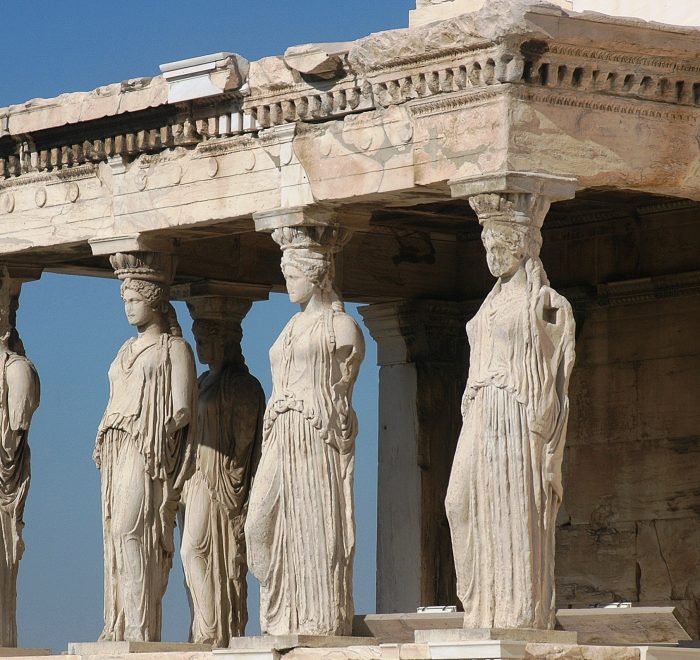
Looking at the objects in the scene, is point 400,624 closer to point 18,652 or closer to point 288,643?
point 288,643

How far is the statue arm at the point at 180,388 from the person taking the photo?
17.9m

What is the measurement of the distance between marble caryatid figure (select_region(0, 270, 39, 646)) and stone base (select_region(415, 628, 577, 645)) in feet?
17.0

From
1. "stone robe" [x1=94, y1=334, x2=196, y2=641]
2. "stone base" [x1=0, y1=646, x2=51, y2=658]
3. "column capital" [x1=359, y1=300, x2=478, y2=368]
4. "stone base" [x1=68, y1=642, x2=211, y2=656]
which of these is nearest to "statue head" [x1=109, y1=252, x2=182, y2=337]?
"stone robe" [x1=94, y1=334, x2=196, y2=641]

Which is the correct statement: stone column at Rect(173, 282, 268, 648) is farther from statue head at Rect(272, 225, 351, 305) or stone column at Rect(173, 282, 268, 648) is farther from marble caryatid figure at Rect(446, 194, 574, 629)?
marble caryatid figure at Rect(446, 194, 574, 629)

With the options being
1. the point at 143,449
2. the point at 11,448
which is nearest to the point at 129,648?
the point at 143,449

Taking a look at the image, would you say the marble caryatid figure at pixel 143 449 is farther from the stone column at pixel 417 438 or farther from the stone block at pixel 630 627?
the stone column at pixel 417 438

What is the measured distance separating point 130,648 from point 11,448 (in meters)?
2.60

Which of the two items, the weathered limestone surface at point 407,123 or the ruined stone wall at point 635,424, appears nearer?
the weathered limestone surface at point 407,123

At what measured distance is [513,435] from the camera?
15.2 meters

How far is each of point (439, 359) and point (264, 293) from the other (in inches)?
74.6

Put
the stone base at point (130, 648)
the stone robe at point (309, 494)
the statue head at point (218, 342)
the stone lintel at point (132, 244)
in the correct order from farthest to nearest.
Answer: the statue head at point (218, 342) → the stone lintel at point (132, 244) → the stone base at point (130, 648) → the stone robe at point (309, 494)

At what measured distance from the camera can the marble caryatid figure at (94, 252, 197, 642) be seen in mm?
17781

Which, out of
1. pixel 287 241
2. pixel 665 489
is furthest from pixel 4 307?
pixel 665 489

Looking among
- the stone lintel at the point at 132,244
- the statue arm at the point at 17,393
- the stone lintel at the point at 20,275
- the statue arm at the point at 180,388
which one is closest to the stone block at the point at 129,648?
the statue arm at the point at 180,388
